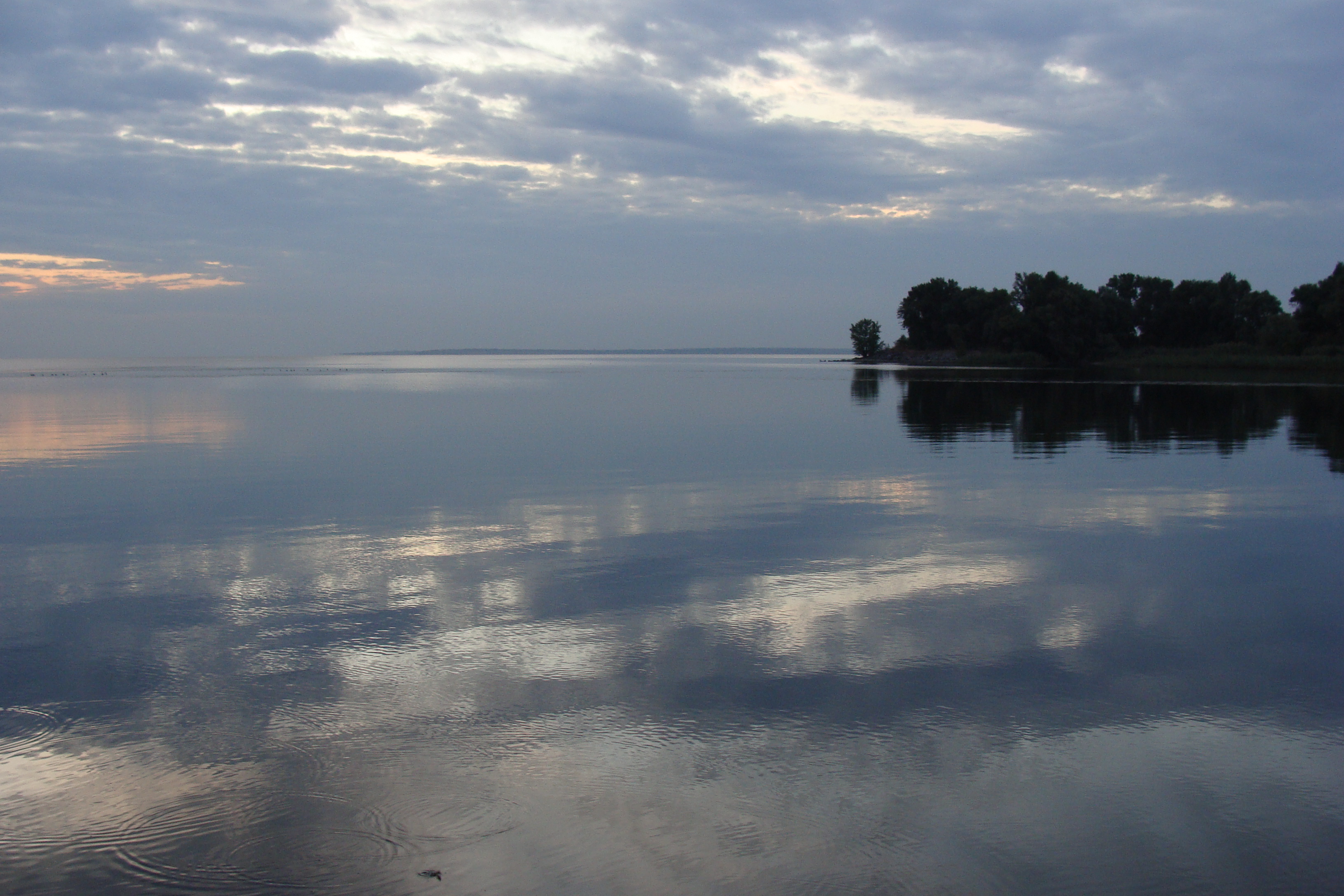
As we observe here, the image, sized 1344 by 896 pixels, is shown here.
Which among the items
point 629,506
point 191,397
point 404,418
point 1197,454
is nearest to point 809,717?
point 629,506

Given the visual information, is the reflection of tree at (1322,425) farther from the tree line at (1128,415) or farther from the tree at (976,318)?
the tree at (976,318)

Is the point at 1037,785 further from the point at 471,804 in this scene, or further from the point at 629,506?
the point at 629,506

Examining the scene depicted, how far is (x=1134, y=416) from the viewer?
36.8 m

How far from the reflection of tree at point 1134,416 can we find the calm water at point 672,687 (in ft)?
31.5

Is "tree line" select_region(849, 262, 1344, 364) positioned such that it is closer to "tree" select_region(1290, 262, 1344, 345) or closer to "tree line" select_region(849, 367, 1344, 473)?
"tree" select_region(1290, 262, 1344, 345)

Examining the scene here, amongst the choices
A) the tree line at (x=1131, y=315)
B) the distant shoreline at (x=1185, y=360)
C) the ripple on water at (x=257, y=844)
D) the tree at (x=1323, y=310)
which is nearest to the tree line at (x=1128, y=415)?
the ripple on water at (x=257, y=844)

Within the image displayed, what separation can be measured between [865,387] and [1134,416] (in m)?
32.9

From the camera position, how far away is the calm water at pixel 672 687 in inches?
203

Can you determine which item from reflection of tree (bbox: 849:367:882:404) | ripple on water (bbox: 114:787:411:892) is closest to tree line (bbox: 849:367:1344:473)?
reflection of tree (bbox: 849:367:882:404)

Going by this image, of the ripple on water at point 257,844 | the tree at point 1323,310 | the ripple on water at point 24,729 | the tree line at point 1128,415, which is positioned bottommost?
the ripple on water at point 257,844

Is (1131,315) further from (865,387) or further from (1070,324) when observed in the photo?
(865,387)

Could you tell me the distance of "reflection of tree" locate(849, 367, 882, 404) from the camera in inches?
1996

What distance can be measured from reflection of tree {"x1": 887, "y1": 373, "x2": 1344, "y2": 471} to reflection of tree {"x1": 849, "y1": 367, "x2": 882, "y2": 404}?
203 cm

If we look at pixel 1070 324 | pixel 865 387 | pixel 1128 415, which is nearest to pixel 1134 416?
pixel 1128 415
